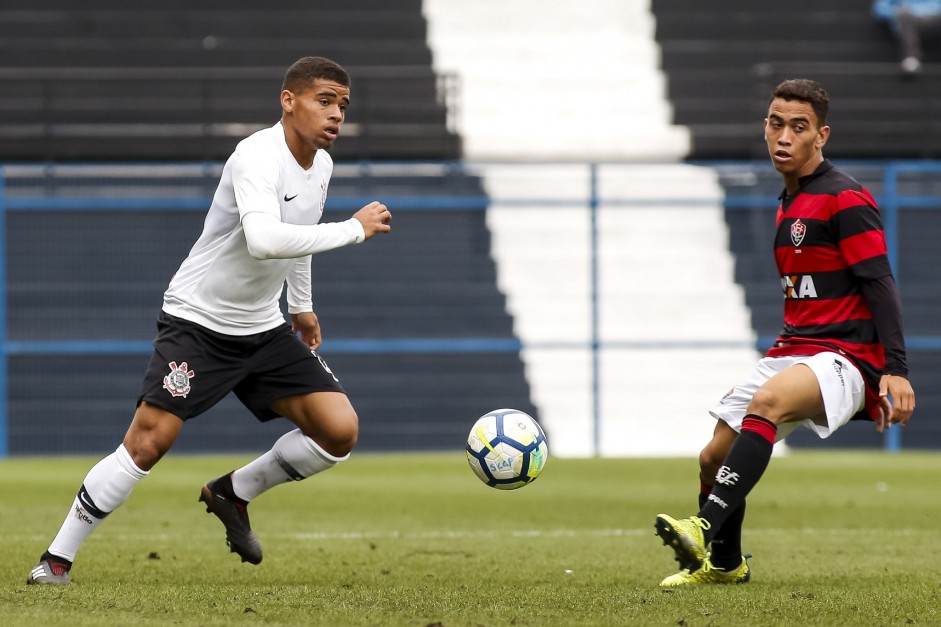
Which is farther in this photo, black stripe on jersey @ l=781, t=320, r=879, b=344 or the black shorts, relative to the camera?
the black shorts

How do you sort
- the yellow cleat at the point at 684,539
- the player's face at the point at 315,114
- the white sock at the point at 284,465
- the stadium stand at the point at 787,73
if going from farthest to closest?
the stadium stand at the point at 787,73 < the white sock at the point at 284,465 < the player's face at the point at 315,114 < the yellow cleat at the point at 684,539

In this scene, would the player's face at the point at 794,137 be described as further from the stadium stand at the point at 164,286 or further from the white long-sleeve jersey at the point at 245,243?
the stadium stand at the point at 164,286

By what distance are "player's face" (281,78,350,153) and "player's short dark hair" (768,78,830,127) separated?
165 centimetres

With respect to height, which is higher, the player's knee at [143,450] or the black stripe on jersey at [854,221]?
the black stripe on jersey at [854,221]

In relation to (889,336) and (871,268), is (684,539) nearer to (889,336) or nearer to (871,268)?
(889,336)

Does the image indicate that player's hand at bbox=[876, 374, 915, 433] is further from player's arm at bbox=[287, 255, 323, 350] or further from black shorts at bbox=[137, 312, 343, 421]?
player's arm at bbox=[287, 255, 323, 350]

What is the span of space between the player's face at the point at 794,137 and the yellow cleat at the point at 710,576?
154cm

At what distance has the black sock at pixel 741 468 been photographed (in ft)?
17.5

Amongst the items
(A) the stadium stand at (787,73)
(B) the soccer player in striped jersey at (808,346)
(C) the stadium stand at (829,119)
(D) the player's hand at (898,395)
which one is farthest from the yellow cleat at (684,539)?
(A) the stadium stand at (787,73)

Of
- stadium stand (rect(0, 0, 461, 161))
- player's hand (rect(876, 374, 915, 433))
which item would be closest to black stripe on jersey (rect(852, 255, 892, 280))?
player's hand (rect(876, 374, 915, 433))

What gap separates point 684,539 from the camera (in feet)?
16.7

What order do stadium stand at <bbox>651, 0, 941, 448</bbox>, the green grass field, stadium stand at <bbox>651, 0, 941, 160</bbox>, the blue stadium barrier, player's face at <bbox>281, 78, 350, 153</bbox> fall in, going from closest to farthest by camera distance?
the green grass field, player's face at <bbox>281, 78, 350, 153</bbox>, the blue stadium barrier, stadium stand at <bbox>651, 0, 941, 448</bbox>, stadium stand at <bbox>651, 0, 941, 160</bbox>

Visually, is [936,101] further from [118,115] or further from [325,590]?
[325,590]

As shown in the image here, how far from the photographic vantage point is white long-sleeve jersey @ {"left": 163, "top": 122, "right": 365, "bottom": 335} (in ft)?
18.1
